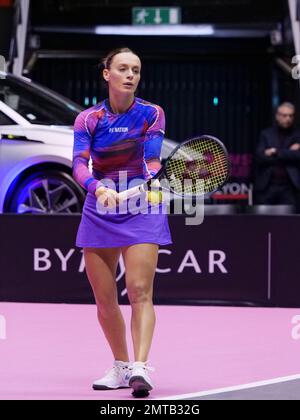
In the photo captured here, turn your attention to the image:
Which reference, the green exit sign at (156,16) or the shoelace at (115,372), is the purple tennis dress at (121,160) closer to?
the shoelace at (115,372)

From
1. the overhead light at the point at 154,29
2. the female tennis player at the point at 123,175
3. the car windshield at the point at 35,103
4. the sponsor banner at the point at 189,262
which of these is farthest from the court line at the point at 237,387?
the overhead light at the point at 154,29

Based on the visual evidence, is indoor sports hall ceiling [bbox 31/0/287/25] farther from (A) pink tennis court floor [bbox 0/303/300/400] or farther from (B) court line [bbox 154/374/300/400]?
(B) court line [bbox 154/374/300/400]

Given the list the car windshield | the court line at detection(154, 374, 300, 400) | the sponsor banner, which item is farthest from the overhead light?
the court line at detection(154, 374, 300, 400)

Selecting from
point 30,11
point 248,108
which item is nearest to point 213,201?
point 248,108

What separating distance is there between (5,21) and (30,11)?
39 cm

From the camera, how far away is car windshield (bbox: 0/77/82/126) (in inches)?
489

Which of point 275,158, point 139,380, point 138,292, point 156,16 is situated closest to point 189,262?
point 275,158

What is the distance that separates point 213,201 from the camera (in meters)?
16.7

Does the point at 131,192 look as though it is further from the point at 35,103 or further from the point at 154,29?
the point at 154,29

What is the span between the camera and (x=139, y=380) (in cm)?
657

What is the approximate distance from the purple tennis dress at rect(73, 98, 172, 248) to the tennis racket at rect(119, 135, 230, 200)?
0.11 meters

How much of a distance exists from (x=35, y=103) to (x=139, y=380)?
6335mm
